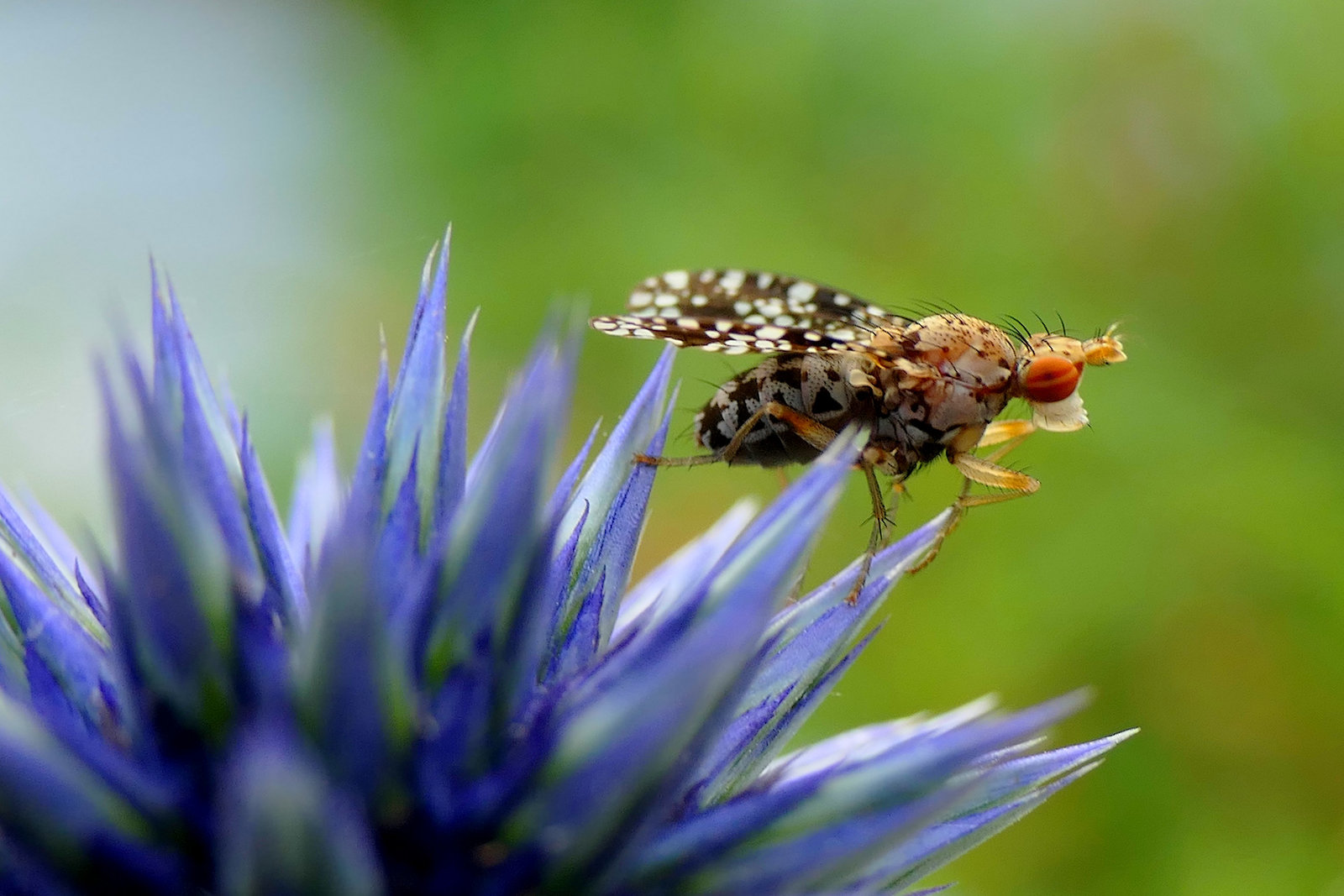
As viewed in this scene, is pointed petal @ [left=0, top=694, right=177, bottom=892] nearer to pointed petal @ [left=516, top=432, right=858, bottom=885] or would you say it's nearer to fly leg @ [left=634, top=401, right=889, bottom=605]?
pointed petal @ [left=516, top=432, right=858, bottom=885]

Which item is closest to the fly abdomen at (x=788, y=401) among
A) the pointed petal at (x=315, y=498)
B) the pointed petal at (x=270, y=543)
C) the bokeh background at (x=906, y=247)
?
the pointed petal at (x=315, y=498)

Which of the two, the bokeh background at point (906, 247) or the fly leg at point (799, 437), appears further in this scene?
the bokeh background at point (906, 247)

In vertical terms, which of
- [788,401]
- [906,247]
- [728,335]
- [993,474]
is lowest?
[906,247]

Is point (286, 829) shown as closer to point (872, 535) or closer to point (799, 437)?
point (872, 535)

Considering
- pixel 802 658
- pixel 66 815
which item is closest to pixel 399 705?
pixel 66 815

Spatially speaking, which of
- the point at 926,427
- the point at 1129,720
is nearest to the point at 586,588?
the point at 926,427

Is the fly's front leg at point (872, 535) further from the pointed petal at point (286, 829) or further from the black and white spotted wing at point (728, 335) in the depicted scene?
the pointed petal at point (286, 829)

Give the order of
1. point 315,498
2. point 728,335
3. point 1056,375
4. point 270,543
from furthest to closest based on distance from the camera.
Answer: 1. point 1056,375
2. point 728,335
3. point 315,498
4. point 270,543
